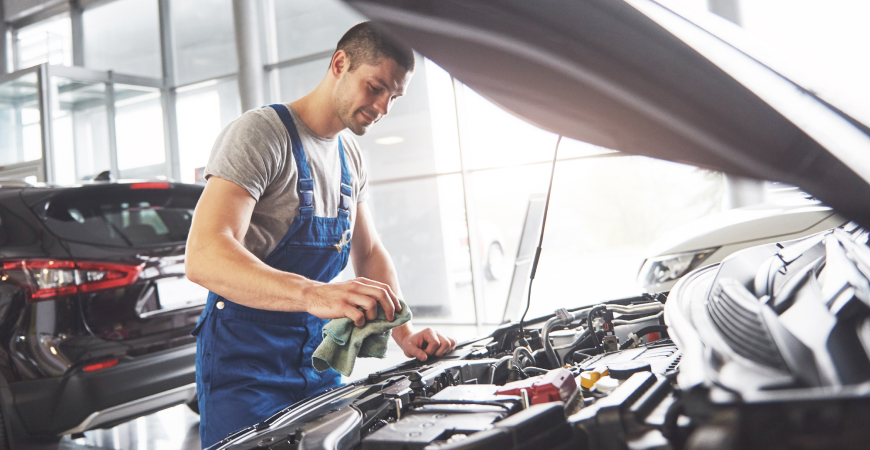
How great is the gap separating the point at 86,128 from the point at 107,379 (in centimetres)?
707

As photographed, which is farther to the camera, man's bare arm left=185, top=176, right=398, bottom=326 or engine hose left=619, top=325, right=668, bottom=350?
engine hose left=619, top=325, right=668, bottom=350

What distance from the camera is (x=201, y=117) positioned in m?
7.86

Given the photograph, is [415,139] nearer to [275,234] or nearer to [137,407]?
[137,407]

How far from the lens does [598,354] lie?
140 centimetres

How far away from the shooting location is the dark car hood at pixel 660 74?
68cm

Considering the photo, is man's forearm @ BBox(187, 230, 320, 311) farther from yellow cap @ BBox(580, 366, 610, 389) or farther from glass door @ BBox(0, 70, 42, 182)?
glass door @ BBox(0, 70, 42, 182)

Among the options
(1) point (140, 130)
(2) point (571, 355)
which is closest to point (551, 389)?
(2) point (571, 355)

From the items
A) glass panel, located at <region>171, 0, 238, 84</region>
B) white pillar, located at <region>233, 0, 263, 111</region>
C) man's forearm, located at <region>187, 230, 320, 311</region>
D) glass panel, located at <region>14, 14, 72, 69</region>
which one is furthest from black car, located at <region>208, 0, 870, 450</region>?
glass panel, located at <region>14, 14, 72, 69</region>

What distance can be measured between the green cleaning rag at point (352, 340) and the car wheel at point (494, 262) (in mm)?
5048

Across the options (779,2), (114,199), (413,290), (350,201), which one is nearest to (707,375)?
(350,201)

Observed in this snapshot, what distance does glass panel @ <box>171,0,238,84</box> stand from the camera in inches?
299

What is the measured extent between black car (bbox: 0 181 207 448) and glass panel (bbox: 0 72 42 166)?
593cm

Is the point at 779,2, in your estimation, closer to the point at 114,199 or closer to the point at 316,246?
the point at 316,246

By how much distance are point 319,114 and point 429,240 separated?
15.6 feet
